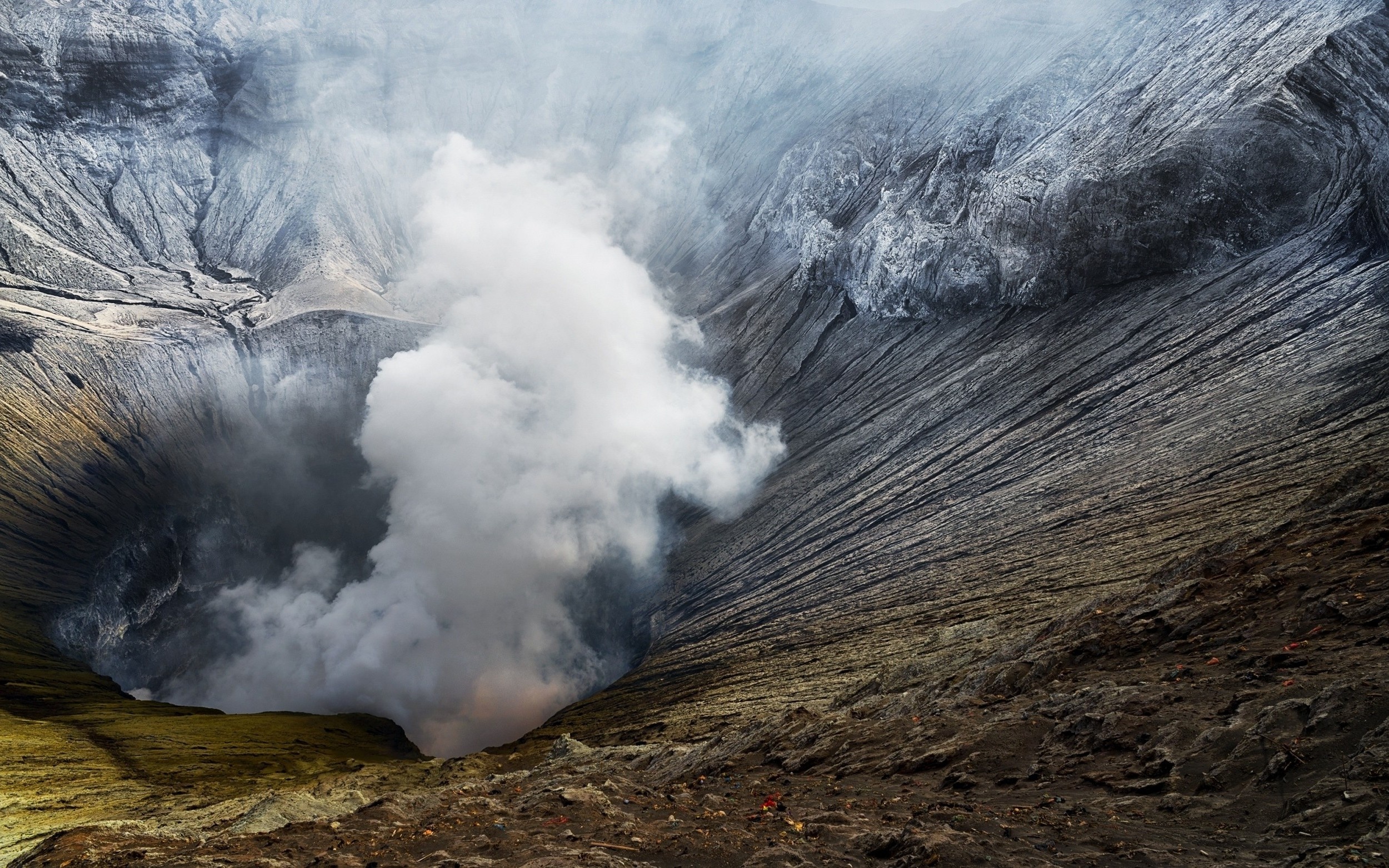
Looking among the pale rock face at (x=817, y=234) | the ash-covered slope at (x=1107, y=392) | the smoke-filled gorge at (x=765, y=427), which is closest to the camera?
the smoke-filled gorge at (x=765, y=427)

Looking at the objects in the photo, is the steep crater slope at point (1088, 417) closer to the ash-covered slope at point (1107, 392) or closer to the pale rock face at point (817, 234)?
the ash-covered slope at point (1107, 392)

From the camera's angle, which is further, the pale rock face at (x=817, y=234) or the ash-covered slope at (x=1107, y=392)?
the pale rock face at (x=817, y=234)

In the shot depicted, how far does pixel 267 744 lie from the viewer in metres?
57.1

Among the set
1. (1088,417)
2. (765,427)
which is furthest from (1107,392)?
(765,427)

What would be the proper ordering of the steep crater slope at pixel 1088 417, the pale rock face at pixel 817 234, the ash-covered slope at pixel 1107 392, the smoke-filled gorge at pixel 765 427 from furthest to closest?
1. the pale rock face at pixel 817 234
2. the ash-covered slope at pixel 1107 392
3. the steep crater slope at pixel 1088 417
4. the smoke-filled gorge at pixel 765 427

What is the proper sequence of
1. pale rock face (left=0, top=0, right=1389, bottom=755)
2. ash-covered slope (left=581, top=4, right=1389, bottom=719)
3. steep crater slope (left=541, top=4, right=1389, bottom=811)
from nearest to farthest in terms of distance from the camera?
steep crater slope (left=541, top=4, right=1389, bottom=811)
ash-covered slope (left=581, top=4, right=1389, bottom=719)
pale rock face (left=0, top=0, right=1389, bottom=755)

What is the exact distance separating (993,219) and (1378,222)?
70.2 feet

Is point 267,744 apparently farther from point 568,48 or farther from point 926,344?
point 568,48

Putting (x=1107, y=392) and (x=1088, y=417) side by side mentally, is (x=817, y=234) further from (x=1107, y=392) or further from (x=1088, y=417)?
(x=1088, y=417)

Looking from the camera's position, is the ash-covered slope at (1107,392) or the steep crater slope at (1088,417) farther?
the ash-covered slope at (1107,392)

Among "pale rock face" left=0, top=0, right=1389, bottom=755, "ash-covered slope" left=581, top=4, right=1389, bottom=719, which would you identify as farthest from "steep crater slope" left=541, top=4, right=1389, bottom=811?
"pale rock face" left=0, top=0, right=1389, bottom=755

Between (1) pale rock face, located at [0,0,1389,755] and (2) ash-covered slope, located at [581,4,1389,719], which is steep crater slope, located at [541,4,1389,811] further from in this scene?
(1) pale rock face, located at [0,0,1389,755]

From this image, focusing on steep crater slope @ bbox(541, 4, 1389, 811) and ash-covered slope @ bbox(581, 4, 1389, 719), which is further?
ash-covered slope @ bbox(581, 4, 1389, 719)

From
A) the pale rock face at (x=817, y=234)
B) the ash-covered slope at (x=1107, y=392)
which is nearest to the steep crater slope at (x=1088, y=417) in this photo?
the ash-covered slope at (x=1107, y=392)
